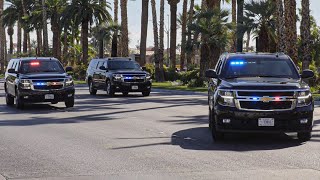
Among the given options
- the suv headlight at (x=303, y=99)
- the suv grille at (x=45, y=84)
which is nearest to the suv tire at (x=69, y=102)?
the suv grille at (x=45, y=84)

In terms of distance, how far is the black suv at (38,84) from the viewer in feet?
72.1

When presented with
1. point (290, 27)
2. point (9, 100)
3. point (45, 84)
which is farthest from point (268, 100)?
point (290, 27)

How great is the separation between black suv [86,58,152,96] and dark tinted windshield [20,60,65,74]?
6873 millimetres

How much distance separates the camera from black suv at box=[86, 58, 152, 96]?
30156 millimetres

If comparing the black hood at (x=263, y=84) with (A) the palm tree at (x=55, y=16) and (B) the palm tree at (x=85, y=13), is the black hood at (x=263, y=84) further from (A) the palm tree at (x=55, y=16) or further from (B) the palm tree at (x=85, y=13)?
(A) the palm tree at (x=55, y=16)

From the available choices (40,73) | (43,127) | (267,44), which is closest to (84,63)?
(267,44)

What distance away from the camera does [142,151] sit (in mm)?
11500

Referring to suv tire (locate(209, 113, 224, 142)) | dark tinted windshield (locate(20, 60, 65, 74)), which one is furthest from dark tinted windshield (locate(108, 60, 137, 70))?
suv tire (locate(209, 113, 224, 142))

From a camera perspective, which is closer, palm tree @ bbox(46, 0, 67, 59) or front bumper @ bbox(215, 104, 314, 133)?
front bumper @ bbox(215, 104, 314, 133)

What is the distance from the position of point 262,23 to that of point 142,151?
2578cm

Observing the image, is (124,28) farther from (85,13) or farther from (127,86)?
(127,86)

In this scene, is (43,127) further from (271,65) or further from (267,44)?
(267,44)

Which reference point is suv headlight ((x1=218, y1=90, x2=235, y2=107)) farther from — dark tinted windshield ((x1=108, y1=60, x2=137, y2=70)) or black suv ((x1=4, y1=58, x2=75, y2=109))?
dark tinted windshield ((x1=108, y1=60, x2=137, y2=70))

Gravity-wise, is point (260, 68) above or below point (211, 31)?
below
